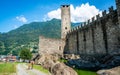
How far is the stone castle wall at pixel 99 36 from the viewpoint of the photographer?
33.3 metres

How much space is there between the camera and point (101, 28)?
3809cm

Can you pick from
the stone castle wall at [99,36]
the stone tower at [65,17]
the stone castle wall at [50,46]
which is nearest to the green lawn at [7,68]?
the stone castle wall at [99,36]

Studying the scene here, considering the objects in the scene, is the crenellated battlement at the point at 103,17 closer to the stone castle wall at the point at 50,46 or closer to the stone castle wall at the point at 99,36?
the stone castle wall at the point at 99,36

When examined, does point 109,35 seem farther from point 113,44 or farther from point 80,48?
point 80,48

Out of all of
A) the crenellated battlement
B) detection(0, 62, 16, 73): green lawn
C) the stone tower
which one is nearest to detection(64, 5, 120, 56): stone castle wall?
the crenellated battlement

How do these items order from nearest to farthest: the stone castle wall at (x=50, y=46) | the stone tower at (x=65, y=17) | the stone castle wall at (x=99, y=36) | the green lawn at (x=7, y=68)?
the green lawn at (x=7, y=68) → the stone castle wall at (x=99, y=36) → the stone castle wall at (x=50, y=46) → the stone tower at (x=65, y=17)

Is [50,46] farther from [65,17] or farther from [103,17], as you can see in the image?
[103,17]

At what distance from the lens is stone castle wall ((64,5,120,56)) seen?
1313 inches

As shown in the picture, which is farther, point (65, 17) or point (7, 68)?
point (65, 17)

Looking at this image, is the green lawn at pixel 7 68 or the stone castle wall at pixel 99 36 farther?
the stone castle wall at pixel 99 36

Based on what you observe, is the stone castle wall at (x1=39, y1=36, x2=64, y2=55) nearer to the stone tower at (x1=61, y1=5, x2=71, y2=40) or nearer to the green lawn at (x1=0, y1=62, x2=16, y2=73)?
the stone tower at (x1=61, y1=5, x2=71, y2=40)

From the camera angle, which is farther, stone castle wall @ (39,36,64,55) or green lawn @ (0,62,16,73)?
stone castle wall @ (39,36,64,55)

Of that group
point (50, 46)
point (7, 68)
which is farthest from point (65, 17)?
point (7, 68)

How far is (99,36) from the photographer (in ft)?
127
